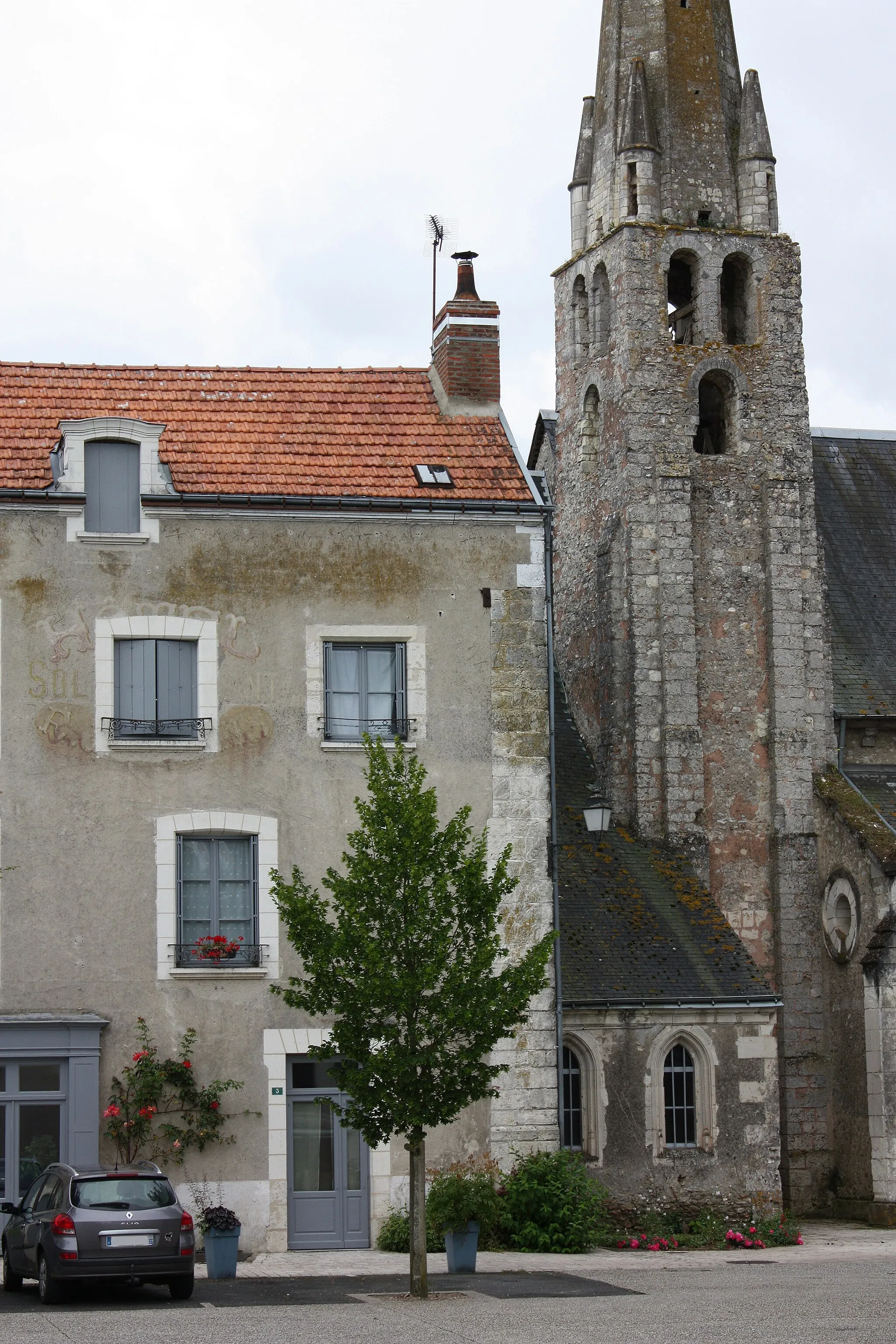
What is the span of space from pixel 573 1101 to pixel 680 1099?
144cm

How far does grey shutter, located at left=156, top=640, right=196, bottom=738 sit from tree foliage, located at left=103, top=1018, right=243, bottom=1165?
136 inches

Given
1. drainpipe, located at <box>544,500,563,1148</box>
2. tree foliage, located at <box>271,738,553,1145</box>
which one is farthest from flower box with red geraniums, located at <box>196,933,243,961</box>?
drainpipe, located at <box>544,500,563,1148</box>

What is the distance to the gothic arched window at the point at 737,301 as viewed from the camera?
30.9 meters

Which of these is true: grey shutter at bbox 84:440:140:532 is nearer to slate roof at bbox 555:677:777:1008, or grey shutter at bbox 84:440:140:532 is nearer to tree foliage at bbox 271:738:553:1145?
tree foliage at bbox 271:738:553:1145

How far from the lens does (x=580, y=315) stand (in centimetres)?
3234

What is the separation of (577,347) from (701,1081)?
13.1 m

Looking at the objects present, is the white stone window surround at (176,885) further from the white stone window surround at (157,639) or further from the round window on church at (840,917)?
the round window on church at (840,917)

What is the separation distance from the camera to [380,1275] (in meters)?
18.8

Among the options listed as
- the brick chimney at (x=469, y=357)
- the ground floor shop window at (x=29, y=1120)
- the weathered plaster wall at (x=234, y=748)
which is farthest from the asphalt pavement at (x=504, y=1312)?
the brick chimney at (x=469, y=357)

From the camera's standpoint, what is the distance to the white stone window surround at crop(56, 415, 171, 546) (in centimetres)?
2167

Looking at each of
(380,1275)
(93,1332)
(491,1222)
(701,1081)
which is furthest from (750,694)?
(93,1332)

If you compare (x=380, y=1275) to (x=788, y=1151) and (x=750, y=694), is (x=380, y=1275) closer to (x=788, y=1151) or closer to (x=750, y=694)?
(x=788, y=1151)

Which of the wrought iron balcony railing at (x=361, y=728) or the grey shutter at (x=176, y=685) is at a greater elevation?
the grey shutter at (x=176, y=685)

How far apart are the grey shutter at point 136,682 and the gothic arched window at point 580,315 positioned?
42.4 ft
